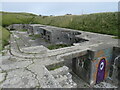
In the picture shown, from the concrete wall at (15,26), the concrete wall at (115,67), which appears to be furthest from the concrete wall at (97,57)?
the concrete wall at (15,26)

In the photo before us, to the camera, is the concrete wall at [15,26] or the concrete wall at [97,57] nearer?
the concrete wall at [97,57]

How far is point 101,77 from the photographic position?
695 cm

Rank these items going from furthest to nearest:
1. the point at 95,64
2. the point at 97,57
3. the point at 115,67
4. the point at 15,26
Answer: the point at 15,26, the point at 115,67, the point at 95,64, the point at 97,57

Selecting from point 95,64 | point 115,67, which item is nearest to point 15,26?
point 95,64

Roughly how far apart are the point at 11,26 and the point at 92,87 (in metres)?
25.9

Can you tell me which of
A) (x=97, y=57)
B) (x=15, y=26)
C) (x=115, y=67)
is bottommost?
(x=115, y=67)

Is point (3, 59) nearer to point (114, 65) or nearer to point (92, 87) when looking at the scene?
point (92, 87)

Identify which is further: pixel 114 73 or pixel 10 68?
pixel 114 73

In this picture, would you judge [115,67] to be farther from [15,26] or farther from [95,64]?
[15,26]

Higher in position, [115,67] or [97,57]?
[97,57]

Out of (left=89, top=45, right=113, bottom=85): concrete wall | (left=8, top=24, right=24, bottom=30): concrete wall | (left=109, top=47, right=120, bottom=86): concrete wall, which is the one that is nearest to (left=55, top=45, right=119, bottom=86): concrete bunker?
(left=89, top=45, right=113, bottom=85): concrete wall

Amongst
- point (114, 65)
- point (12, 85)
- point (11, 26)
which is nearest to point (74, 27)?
point (114, 65)

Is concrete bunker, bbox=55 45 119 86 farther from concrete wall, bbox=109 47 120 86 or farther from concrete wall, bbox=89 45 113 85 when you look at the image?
concrete wall, bbox=109 47 120 86

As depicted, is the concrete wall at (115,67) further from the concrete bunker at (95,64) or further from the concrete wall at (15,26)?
the concrete wall at (15,26)
